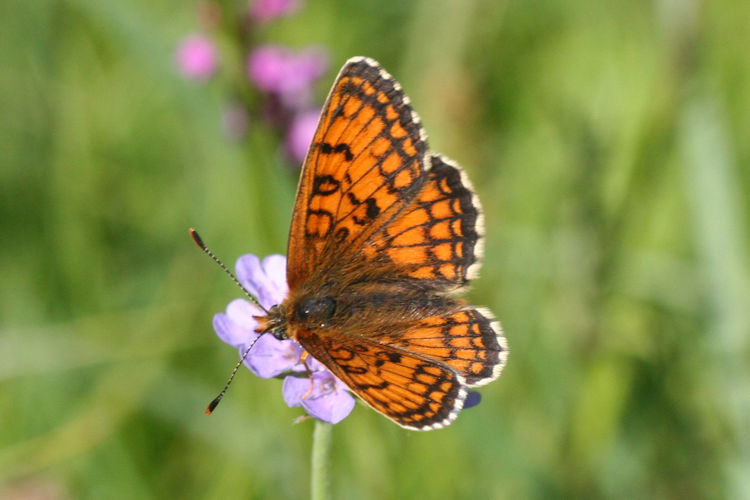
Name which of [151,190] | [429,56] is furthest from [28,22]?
[429,56]

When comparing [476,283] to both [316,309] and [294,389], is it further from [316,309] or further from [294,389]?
[294,389]

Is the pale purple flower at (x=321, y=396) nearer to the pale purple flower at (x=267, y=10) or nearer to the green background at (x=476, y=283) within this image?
the green background at (x=476, y=283)

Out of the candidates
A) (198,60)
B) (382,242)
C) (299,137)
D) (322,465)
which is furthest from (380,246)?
(198,60)

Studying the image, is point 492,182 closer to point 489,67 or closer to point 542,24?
point 489,67

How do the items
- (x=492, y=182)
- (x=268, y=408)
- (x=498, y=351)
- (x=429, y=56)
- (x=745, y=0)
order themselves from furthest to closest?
1. (x=745, y=0)
2. (x=429, y=56)
3. (x=492, y=182)
4. (x=268, y=408)
5. (x=498, y=351)

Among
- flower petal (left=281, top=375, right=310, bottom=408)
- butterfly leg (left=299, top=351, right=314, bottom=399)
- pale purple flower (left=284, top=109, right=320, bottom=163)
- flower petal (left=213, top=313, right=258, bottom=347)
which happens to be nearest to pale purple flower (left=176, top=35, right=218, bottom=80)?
pale purple flower (left=284, top=109, right=320, bottom=163)

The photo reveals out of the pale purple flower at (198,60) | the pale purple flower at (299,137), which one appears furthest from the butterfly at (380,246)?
the pale purple flower at (198,60)

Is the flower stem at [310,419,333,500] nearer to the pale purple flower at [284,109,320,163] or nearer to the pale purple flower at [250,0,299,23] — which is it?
the pale purple flower at [284,109,320,163]
